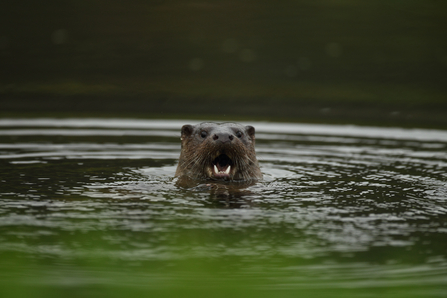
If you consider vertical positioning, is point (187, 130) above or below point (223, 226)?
above

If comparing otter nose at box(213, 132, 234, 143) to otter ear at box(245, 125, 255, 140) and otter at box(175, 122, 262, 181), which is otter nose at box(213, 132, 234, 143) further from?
otter ear at box(245, 125, 255, 140)

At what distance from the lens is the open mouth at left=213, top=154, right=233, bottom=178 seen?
8.39 meters

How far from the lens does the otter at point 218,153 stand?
319 inches

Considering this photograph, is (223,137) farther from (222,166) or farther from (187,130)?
(187,130)

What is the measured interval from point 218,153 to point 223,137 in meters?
0.23

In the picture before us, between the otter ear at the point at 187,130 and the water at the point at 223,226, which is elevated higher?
the otter ear at the point at 187,130

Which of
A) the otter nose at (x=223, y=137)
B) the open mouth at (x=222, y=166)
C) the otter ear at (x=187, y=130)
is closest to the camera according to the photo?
the otter nose at (x=223, y=137)

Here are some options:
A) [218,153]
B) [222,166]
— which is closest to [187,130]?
[222,166]

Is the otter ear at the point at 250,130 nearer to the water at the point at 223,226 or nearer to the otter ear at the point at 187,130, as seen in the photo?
the water at the point at 223,226

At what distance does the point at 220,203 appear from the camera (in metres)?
6.77

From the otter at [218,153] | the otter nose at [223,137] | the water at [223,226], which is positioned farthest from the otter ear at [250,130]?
the otter nose at [223,137]

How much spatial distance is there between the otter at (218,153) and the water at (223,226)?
0.93 feet

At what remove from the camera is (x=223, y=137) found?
316 inches

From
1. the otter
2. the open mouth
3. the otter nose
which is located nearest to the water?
the otter
